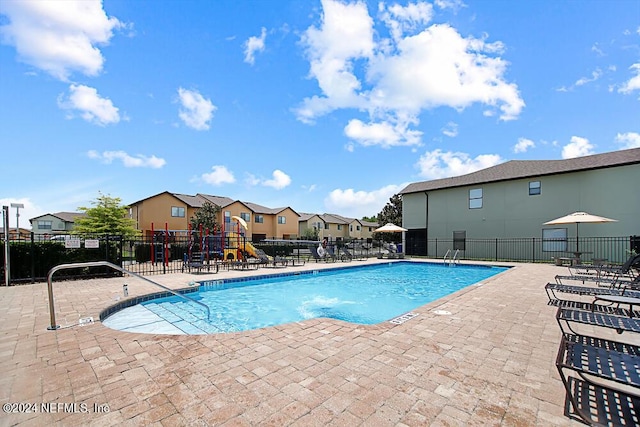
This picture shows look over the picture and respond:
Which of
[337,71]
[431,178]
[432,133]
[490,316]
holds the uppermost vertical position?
[337,71]

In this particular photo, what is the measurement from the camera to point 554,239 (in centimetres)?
1684

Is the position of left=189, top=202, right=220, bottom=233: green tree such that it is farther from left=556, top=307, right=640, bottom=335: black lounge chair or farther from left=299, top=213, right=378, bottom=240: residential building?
left=556, top=307, right=640, bottom=335: black lounge chair

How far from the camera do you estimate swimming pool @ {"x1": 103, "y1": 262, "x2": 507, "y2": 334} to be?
592 centimetres

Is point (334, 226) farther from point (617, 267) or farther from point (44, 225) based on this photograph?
point (44, 225)

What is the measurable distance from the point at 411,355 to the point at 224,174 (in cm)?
2641

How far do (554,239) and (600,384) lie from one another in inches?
766

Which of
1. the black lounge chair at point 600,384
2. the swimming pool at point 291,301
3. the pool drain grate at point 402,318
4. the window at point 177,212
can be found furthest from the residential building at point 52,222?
the black lounge chair at point 600,384

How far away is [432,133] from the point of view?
17125 mm

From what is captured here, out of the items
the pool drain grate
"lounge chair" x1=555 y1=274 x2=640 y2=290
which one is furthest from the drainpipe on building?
the pool drain grate

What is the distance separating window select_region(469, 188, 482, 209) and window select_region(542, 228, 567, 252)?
4.15m

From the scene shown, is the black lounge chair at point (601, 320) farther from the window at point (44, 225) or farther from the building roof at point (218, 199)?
the window at point (44, 225)

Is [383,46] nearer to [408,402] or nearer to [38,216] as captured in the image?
[408,402]

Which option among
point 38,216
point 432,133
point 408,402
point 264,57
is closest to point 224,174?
point 264,57

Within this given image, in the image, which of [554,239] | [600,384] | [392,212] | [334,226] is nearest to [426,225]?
[554,239]
